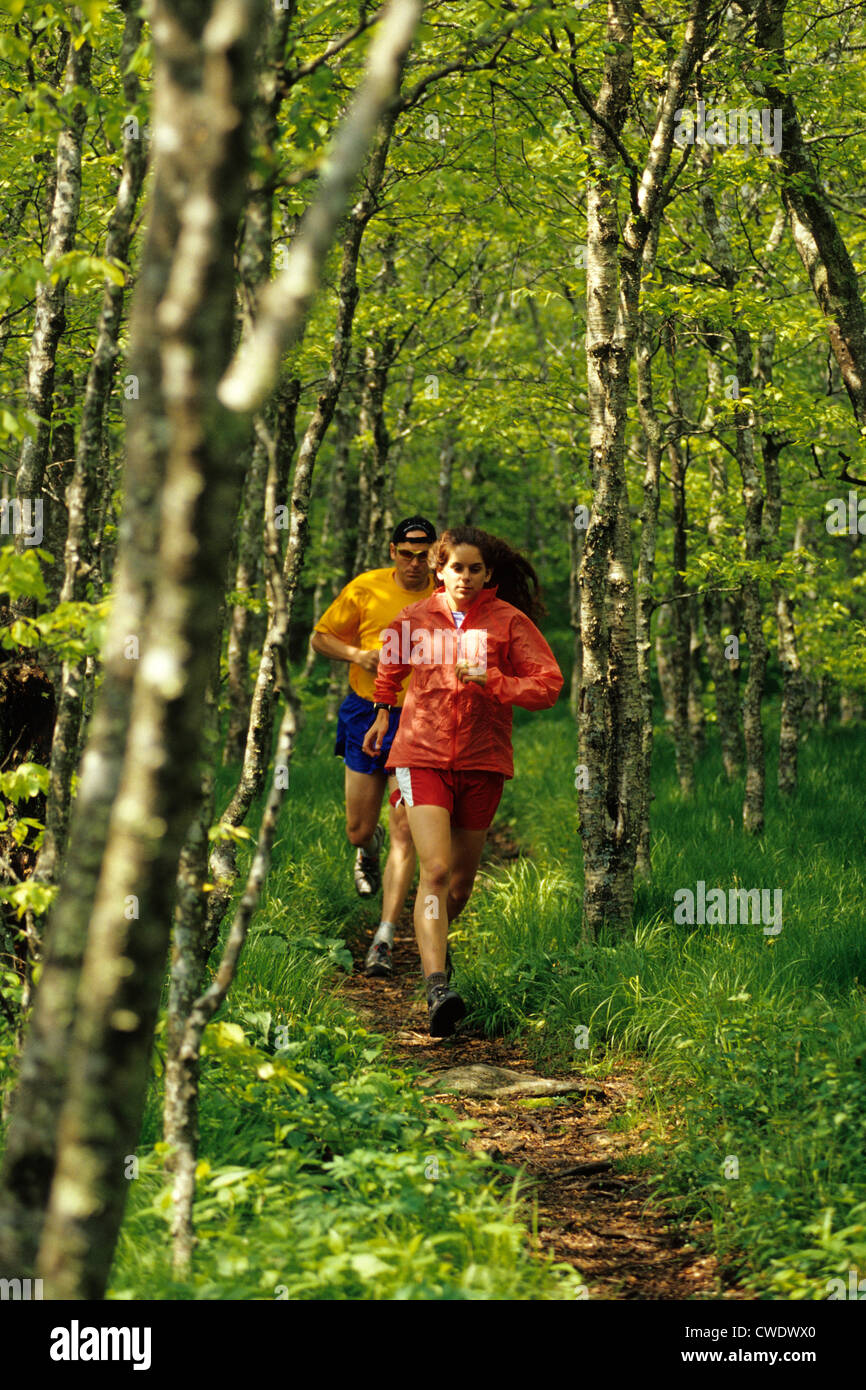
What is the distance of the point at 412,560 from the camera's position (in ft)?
21.6

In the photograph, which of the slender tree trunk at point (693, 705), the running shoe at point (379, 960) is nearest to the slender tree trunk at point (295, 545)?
the running shoe at point (379, 960)

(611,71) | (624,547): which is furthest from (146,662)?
(611,71)

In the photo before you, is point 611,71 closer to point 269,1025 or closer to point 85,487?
point 85,487

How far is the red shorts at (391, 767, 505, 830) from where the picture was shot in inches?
205

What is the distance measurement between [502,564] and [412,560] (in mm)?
1005

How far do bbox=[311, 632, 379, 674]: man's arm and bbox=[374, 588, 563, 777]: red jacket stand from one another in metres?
1.03

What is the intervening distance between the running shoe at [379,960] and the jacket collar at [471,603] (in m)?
1.94

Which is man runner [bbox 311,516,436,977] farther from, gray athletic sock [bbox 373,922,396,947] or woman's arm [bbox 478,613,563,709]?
woman's arm [bbox 478,613,563,709]

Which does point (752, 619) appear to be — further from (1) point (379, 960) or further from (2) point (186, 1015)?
(2) point (186, 1015)

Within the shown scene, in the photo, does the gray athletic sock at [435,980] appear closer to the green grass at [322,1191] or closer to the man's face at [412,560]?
the green grass at [322,1191]

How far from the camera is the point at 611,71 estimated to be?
564 centimetres

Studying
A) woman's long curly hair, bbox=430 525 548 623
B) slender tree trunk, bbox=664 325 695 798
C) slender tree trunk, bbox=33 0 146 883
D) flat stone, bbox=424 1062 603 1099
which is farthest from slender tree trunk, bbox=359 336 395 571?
flat stone, bbox=424 1062 603 1099

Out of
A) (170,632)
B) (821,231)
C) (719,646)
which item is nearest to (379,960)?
(170,632)

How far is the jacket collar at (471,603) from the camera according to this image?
542 cm
